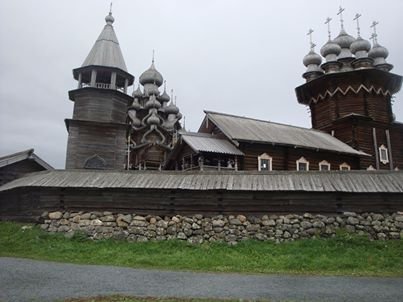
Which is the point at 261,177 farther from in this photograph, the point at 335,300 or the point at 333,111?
the point at 333,111

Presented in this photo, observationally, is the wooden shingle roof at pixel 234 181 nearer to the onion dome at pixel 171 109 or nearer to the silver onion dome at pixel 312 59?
the silver onion dome at pixel 312 59

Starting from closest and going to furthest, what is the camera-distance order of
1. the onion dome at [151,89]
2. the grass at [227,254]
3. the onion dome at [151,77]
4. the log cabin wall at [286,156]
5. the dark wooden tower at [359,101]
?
the grass at [227,254] → the log cabin wall at [286,156] → the dark wooden tower at [359,101] → the onion dome at [151,89] → the onion dome at [151,77]

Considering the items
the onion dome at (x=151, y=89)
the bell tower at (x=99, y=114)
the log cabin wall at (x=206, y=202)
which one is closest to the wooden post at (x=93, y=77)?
the bell tower at (x=99, y=114)

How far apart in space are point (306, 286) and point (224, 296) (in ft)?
7.82

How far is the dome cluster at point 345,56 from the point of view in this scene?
35.6 meters

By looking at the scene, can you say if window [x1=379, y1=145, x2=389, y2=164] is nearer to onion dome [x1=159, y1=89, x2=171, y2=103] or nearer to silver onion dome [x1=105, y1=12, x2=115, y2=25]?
silver onion dome [x1=105, y1=12, x2=115, y2=25]

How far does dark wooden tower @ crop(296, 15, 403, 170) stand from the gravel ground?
79.7 ft

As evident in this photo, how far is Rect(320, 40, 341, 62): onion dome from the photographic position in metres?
36.3

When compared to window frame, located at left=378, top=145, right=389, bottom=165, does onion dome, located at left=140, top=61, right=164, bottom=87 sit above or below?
above

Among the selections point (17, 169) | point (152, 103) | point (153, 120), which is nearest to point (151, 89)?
point (152, 103)

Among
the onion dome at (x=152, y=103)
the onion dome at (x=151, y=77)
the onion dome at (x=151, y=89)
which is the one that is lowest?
the onion dome at (x=152, y=103)

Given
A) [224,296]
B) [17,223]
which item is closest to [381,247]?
[224,296]

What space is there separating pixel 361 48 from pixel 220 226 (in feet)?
97.0

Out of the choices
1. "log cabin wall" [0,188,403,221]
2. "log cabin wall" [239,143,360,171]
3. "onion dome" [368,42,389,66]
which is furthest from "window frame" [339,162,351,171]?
"onion dome" [368,42,389,66]
